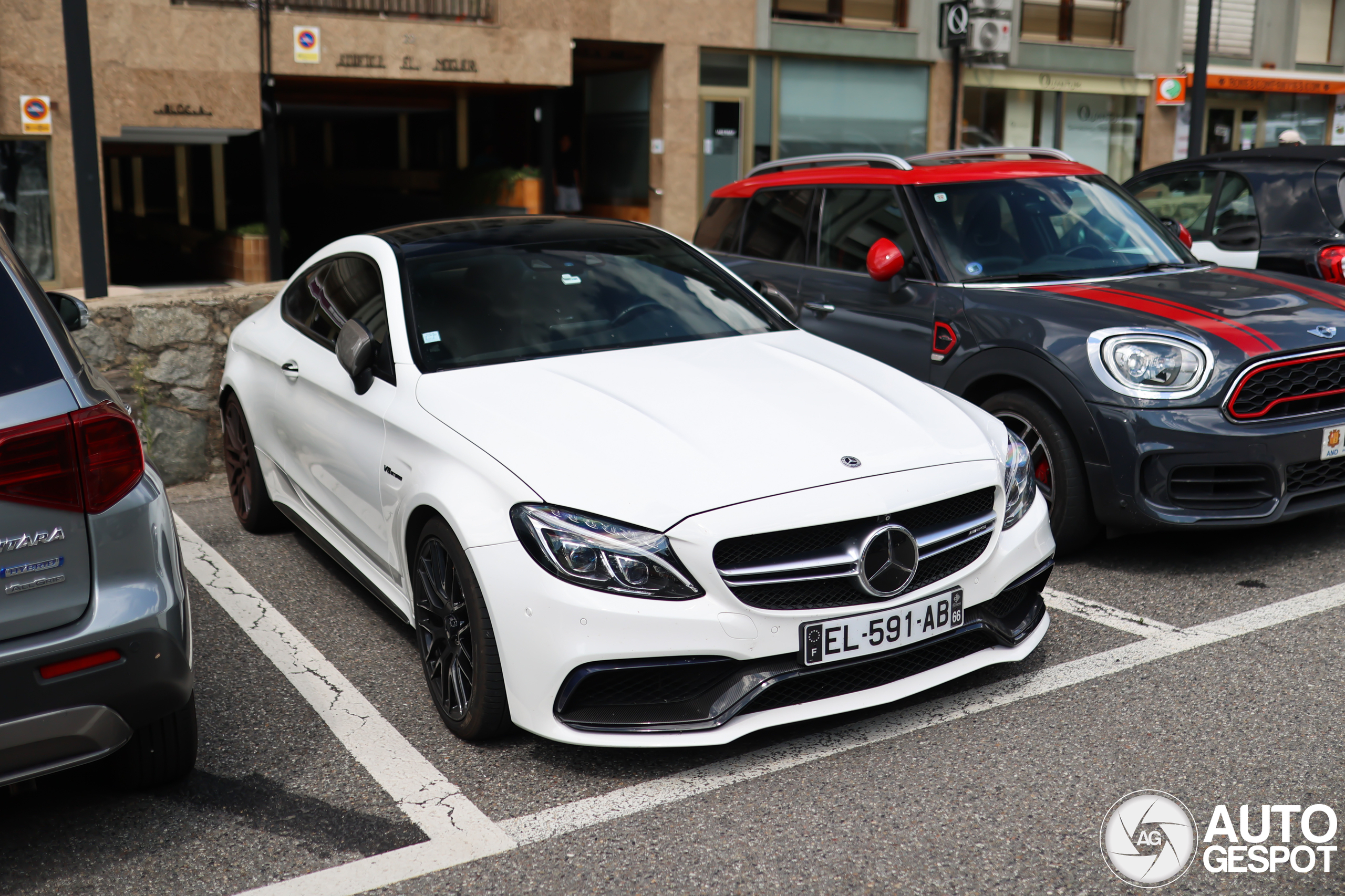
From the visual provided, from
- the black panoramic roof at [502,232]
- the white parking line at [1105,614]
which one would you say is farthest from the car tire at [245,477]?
the white parking line at [1105,614]

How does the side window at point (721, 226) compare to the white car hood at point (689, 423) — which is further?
the side window at point (721, 226)

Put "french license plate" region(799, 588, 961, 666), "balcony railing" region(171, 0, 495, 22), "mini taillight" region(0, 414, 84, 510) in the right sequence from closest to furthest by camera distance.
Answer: "mini taillight" region(0, 414, 84, 510)
"french license plate" region(799, 588, 961, 666)
"balcony railing" region(171, 0, 495, 22)

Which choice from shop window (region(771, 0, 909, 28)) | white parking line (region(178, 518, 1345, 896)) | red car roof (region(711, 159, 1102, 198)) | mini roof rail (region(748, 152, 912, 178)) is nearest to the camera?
white parking line (region(178, 518, 1345, 896))

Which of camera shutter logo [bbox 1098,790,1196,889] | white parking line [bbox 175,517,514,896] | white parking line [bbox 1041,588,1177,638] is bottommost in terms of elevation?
white parking line [bbox 175,517,514,896]

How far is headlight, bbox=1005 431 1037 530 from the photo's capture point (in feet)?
12.5

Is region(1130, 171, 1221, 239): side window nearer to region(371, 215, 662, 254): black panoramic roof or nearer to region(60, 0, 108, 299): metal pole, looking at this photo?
region(371, 215, 662, 254): black panoramic roof

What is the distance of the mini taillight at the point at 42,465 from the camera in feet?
8.93

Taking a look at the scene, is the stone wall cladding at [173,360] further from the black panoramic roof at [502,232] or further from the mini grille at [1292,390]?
the mini grille at [1292,390]

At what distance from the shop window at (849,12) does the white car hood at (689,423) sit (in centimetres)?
1727

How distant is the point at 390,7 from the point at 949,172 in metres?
13.0

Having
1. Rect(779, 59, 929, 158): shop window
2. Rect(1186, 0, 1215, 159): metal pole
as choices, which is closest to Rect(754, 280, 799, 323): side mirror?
Rect(1186, 0, 1215, 159): metal pole

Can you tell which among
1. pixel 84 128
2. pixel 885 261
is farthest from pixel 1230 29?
pixel 84 128

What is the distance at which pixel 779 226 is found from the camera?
7035 mm

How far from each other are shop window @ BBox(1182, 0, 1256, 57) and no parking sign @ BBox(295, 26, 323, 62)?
1720 centimetres
